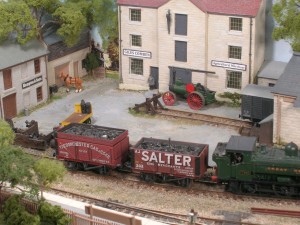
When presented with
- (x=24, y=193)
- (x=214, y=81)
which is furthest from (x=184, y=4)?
(x=24, y=193)

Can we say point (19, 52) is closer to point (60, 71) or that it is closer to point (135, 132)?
point (60, 71)

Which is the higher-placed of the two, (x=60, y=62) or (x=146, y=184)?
(x=60, y=62)

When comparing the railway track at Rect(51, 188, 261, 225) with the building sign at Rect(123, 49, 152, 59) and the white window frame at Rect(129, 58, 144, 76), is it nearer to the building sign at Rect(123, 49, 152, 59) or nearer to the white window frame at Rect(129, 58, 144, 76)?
the building sign at Rect(123, 49, 152, 59)

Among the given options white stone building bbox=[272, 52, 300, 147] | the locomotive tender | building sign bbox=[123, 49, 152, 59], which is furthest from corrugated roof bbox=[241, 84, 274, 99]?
building sign bbox=[123, 49, 152, 59]

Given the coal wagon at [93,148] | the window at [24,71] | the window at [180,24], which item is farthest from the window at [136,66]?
the coal wagon at [93,148]

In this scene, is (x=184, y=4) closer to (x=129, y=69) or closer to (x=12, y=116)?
(x=129, y=69)

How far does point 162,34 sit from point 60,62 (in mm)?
9616

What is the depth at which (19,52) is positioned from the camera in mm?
50875

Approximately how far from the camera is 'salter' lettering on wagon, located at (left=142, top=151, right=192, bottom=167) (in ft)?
122

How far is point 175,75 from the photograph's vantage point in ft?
175

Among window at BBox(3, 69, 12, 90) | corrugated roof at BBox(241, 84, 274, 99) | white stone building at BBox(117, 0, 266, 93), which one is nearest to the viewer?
corrugated roof at BBox(241, 84, 274, 99)

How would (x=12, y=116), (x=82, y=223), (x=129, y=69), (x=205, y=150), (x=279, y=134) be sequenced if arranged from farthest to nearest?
1. (x=129, y=69)
2. (x=12, y=116)
3. (x=279, y=134)
4. (x=205, y=150)
5. (x=82, y=223)

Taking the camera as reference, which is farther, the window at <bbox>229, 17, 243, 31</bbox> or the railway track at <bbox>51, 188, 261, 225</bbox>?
the window at <bbox>229, 17, 243, 31</bbox>

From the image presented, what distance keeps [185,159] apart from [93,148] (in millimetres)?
5831
